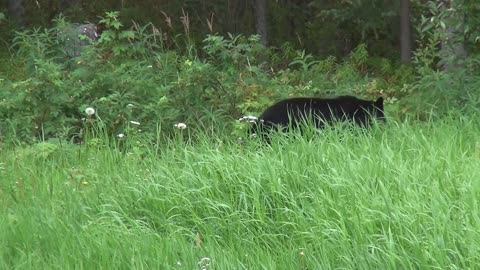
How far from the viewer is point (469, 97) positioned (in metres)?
6.79

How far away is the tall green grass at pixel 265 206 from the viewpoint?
4031 millimetres

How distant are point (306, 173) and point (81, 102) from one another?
3.94 m

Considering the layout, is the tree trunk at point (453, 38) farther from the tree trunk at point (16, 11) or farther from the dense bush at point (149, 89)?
the tree trunk at point (16, 11)

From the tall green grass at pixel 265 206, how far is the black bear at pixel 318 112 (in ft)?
2.42

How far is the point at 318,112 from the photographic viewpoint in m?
6.74

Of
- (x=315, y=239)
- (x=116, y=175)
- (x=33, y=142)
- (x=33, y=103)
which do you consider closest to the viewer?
(x=315, y=239)

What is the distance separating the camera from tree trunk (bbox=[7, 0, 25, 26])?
49.7ft

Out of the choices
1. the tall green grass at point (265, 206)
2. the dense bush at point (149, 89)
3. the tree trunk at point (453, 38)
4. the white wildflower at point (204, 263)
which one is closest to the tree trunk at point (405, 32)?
the dense bush at point (149, 89)

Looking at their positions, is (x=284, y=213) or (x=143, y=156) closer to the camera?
(x=284, y=213)

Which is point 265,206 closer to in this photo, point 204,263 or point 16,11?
point 204,263

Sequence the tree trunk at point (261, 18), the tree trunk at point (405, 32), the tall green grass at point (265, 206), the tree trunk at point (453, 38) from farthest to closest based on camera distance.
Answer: the tree trunk at point (261, 18), the tree trunk at point (405, 32), the tree trunk at point (453, 38), the tall green grass at point (265, 206)

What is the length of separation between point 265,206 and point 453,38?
3.50 meters

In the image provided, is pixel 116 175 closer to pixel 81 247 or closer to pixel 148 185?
pixel 148 185

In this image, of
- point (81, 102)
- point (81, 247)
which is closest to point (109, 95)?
point (81, 102)
